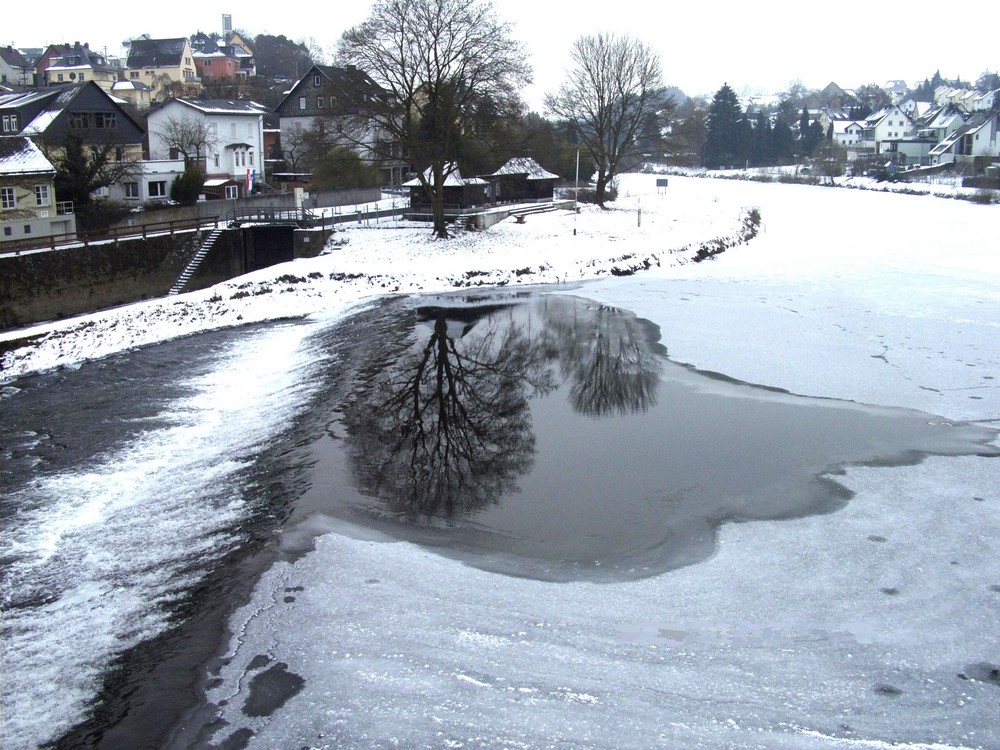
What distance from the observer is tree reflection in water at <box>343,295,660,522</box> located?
14.0m

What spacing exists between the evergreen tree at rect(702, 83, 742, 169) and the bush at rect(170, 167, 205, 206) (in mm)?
79466

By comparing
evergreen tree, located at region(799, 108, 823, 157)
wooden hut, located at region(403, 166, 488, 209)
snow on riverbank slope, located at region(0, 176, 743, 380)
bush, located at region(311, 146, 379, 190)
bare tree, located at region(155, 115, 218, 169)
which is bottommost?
snow on riverbank slope, located at region(0, 176, 743, 380)

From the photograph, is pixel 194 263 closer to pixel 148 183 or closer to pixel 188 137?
pixel 148 183

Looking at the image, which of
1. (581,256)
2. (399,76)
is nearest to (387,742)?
(581,256)

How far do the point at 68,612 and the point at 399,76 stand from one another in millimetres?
30326

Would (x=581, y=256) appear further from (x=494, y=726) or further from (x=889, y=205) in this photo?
(x=889, y=205)

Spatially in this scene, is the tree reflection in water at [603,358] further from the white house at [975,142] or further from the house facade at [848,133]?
the house facade at [848,133]

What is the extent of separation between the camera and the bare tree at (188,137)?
51469mm

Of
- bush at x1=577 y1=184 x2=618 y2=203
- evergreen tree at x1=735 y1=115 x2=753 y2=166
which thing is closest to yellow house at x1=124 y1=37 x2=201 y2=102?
bush at x1=577 y1=184 x2=618 y2=203

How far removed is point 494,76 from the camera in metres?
36.5

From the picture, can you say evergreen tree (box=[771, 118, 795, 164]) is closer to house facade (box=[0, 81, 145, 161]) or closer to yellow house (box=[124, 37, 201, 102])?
yellow house (box=[124, 37, 201, 102])

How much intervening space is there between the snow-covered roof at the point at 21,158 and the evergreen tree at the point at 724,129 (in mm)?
87318

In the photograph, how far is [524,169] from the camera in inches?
1945

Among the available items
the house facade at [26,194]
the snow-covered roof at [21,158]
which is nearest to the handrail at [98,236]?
the house facade at [26,194]
